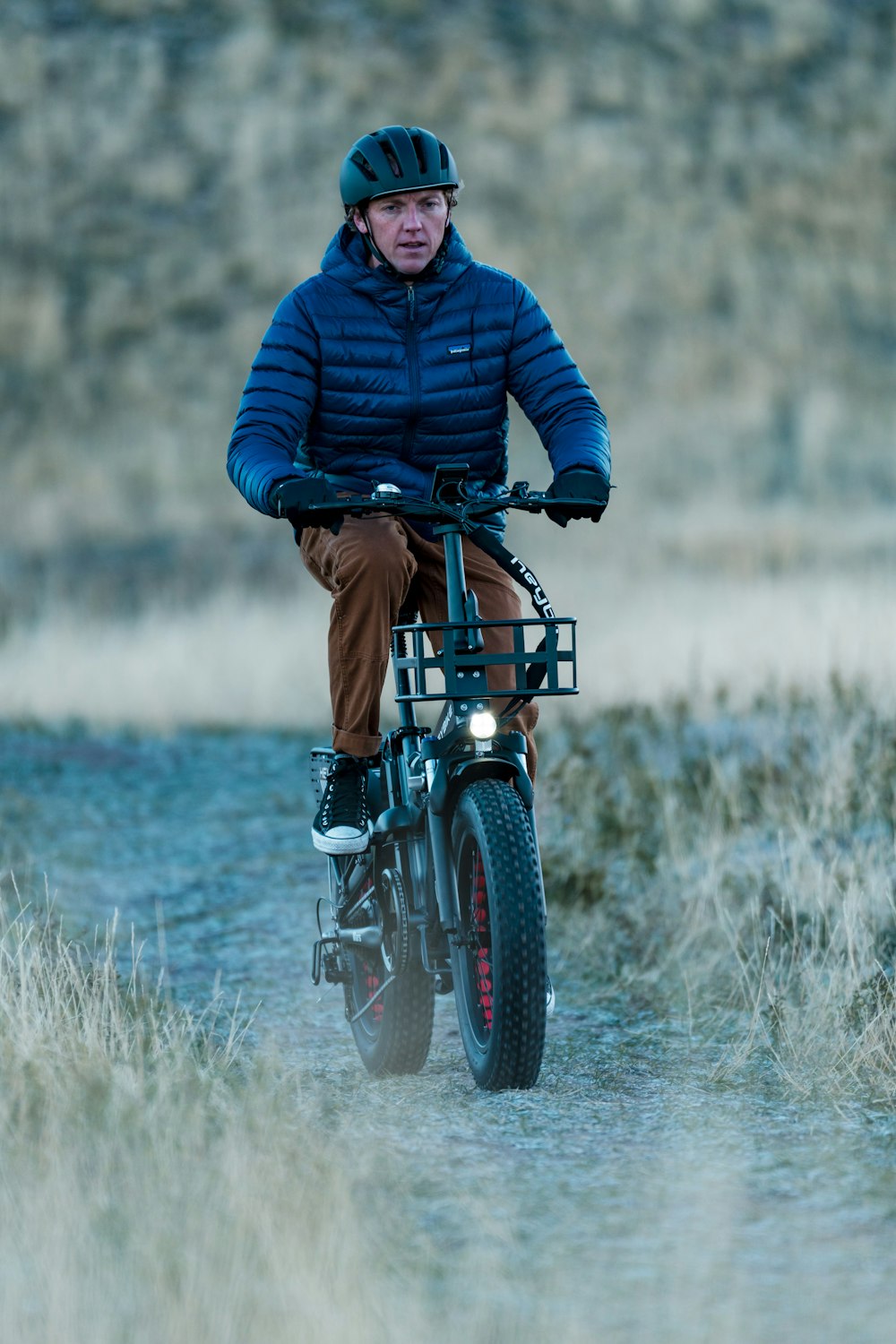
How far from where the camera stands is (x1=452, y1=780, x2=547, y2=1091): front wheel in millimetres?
4676

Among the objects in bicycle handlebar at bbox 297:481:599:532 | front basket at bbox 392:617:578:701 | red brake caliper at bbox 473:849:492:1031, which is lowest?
red brake caliper at bbox 473:849:492:1031

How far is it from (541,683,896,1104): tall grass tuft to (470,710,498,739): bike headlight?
3.75 feet

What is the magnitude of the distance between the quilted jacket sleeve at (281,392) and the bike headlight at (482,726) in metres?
0.80

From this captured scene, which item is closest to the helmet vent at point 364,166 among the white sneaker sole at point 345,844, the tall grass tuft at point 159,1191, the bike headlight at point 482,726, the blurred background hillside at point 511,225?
the bike headlight at point 482,726

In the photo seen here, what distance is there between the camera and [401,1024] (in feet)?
17.7

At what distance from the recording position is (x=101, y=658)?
16.0m

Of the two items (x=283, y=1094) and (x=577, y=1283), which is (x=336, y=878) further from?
(x=577, y=1283)

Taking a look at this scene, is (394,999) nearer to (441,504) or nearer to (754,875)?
(441,504)

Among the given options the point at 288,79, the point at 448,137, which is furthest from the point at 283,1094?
the point at 288,79

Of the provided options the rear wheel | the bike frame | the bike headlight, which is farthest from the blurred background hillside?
the bike headlight

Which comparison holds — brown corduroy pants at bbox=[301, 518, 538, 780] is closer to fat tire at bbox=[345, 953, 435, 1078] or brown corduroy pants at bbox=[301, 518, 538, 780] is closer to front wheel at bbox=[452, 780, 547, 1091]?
front wheel at bbox=[452, 780, 547, 1091]

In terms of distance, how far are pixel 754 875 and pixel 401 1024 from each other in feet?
8.15

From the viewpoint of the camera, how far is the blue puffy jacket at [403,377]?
5.25m

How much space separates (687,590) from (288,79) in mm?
20512
